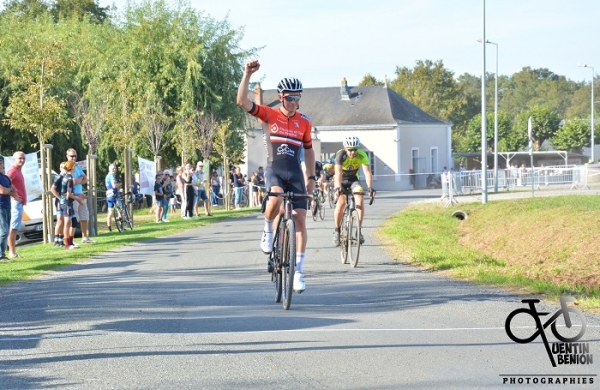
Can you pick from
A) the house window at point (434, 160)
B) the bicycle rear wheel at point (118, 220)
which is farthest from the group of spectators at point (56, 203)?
the house window at point (434, 160)

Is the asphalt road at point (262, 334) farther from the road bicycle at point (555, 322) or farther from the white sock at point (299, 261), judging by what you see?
the white sock at point (299, 261)

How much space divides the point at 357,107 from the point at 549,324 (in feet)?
232

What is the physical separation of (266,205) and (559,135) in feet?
317

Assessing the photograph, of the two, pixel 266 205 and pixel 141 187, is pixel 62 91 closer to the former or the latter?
pixel 141 187

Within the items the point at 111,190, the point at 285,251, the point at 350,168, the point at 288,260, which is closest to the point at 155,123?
the point at 111,190

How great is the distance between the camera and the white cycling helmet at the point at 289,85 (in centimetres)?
973

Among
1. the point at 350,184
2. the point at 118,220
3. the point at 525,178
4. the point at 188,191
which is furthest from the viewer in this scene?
the point at 525,178

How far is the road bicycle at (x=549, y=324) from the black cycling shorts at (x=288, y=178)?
239cm

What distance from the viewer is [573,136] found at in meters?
102

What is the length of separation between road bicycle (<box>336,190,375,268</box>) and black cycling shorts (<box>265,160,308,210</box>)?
440cm

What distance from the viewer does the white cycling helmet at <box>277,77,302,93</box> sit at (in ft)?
31.9

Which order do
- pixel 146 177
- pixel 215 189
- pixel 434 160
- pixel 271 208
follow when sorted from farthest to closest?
1. pixel 434 160
2. pixel 215 189
3. pixel 146 177
4. pixel 271 208

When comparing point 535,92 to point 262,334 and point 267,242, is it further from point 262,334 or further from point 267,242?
point 262,334

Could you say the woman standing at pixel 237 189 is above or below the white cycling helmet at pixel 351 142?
below
